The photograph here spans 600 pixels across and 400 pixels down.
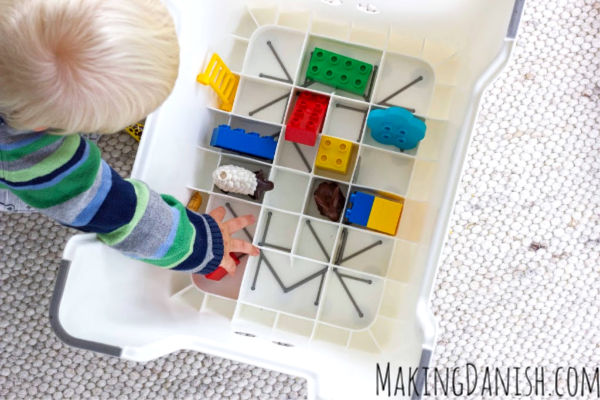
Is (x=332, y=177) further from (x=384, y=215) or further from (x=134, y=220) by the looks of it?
(x=134, y=220)

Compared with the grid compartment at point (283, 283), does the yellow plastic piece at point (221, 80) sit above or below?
above

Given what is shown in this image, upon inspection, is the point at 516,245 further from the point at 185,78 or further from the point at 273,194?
the point at 185,78

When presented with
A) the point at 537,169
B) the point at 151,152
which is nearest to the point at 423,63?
the point at 537,169

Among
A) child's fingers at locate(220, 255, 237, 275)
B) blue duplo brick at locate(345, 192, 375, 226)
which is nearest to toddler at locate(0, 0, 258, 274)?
child's fingers at locate(220, 255, 237, 275)

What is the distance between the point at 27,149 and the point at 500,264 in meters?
0.65

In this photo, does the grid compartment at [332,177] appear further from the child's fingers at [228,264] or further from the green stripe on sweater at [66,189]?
the green stripe on sweater at [66,189]

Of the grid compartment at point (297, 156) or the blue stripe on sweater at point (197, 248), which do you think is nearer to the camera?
the blue stripe on sweater at point (197, 248)

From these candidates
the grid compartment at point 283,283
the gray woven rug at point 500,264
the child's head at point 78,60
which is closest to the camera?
the child's head at point 78,60

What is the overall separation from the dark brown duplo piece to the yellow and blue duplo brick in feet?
0.06

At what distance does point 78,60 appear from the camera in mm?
421

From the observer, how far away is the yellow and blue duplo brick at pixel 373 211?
711 millimetres

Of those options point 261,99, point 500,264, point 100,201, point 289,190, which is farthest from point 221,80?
point 500,264

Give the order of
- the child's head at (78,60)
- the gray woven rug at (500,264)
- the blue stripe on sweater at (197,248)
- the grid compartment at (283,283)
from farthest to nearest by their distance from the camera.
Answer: the gray woven rug at (500,264) → the grid compartment at (283,283) → the blue stripe on sweater at (197,248) → the child's head at (78,60)

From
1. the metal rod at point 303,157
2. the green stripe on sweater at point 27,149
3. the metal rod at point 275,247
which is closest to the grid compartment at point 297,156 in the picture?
the metal rod at point 303,157
